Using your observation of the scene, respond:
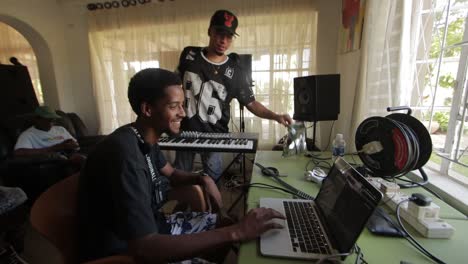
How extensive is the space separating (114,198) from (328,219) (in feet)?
2.37

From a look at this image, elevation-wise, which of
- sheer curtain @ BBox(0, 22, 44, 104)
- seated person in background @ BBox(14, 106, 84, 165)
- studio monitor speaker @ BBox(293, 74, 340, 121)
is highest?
sheer curtain @ BBox(0, 22, 44, 104)

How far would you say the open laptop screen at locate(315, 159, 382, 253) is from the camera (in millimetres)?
621

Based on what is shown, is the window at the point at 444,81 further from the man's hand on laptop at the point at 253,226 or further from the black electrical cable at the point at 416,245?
the man's hand on laptop at the point at 253,226

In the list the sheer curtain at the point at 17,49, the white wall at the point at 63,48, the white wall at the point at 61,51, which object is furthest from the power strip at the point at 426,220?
the sheer curtain at the point at 17,49

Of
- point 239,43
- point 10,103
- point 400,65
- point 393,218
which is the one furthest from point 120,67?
point 393,218

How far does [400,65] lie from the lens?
142cm

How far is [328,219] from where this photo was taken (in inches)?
32.1

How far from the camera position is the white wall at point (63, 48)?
3027 mm

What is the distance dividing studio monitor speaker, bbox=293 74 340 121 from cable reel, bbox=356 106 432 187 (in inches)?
27.4

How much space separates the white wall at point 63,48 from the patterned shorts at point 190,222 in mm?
2290

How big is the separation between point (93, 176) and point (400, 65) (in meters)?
1.73

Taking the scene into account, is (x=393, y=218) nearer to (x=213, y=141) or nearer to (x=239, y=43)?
(x=213, y=141)

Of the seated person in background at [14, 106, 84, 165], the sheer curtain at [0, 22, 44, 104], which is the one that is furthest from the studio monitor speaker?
the sheer curtain at [0, 22, 44, 104]

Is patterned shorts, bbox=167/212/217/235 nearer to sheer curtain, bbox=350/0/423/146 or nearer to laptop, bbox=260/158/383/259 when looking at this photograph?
laptop, bbox=260/158/383/259
